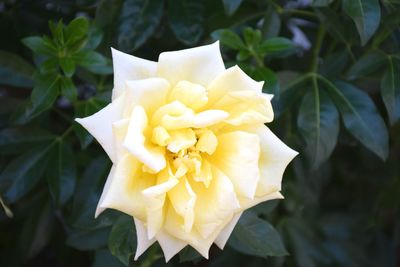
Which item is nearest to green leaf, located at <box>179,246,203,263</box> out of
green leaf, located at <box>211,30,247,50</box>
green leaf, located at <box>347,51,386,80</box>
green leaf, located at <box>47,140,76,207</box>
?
green leaf, located at <box>47,140,76,207</box>

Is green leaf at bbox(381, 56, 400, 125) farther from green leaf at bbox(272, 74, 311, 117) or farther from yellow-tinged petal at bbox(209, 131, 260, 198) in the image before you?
yellow-tinged petal at bbox(209, 131, 260, 198)

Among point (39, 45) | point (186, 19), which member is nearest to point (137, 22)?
point (186, 19)

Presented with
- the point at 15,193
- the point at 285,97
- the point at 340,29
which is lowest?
the point at 15,193

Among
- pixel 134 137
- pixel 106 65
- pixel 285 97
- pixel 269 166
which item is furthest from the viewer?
pixel 285 97

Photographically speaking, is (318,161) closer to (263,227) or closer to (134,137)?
(263,227)

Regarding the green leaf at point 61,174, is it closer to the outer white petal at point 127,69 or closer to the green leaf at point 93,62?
the green leaf at point 93,62

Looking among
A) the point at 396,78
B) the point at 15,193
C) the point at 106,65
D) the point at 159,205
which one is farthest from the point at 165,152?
the point at 396,78

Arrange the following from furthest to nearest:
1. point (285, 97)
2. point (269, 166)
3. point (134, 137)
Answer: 1. point (285, 97)
2. point (269, 166)
3. point (134, 137)
